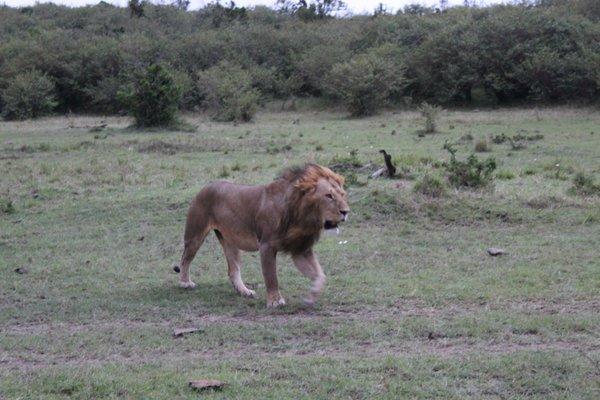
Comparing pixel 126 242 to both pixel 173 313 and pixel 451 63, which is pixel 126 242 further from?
pixel 451 63

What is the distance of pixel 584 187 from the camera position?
1428 cm

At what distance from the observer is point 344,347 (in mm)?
6652

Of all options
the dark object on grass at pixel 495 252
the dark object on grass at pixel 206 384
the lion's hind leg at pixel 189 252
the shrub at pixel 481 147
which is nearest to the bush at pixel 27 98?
the shrub at pixel 481 147

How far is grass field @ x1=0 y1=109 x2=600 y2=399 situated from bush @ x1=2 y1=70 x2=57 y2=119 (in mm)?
22294

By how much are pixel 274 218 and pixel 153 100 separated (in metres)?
24.7

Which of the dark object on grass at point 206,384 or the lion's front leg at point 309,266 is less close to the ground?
the lion's front leg at point 309,266

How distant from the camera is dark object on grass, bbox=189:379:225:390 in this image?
5.55 metres

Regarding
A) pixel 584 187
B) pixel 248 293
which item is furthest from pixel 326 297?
pixel 584 187

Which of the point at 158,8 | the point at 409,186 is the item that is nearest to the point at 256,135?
the point at 409,186

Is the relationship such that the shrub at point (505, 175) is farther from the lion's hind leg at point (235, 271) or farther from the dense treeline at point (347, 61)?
the dense treeline at point (347, 61)

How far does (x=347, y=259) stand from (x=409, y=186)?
14.3ft

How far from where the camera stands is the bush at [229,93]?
36906 mm

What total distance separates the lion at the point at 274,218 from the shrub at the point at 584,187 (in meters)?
7.36

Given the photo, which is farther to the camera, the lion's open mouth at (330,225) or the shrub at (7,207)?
the shrub at (7,207)
